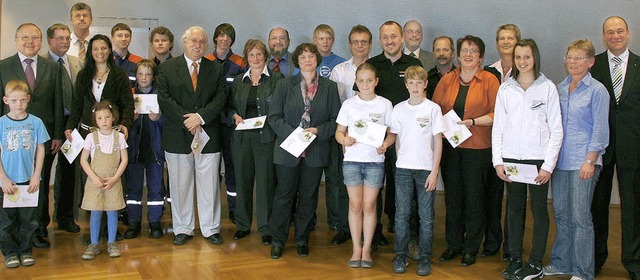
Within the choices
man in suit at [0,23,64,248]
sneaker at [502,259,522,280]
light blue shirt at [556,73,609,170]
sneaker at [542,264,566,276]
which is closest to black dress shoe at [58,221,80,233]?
man in suit at [0,23,64,248]

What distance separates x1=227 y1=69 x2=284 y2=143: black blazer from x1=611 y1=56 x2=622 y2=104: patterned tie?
2294 millimetres

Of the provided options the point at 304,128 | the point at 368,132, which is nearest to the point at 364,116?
the point at 368,132

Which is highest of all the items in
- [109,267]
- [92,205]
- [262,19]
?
[262,19]

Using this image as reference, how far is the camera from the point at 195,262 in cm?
Answer: 419

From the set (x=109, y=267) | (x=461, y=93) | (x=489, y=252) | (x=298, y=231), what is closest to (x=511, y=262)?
(x=489, y=252)

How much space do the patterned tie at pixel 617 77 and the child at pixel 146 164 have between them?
3250mm

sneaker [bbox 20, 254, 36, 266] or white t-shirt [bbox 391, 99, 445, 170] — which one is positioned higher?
white t-shirt [bbox 391, 99, 445, 170]

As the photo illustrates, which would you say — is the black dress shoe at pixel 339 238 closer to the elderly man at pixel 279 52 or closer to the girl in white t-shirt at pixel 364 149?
the girl in white t-shirt at pixel 364 149

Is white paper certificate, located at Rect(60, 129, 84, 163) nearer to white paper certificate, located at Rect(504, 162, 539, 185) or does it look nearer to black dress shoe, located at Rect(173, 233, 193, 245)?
black dress shoe, located at Rect(173, 233, 193, 245)

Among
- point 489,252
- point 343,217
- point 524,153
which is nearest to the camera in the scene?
point 524,153

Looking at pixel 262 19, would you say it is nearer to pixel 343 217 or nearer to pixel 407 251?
pixel 343 217

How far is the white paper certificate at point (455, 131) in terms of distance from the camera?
12.9ft

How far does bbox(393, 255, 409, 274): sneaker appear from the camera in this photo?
13.3ft

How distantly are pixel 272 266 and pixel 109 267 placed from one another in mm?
1059
